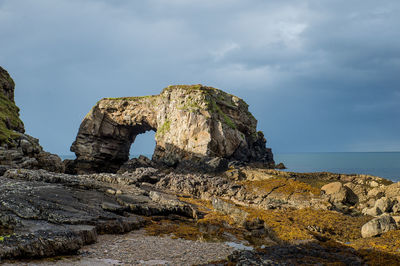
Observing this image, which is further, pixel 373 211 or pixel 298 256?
pixel 373 211

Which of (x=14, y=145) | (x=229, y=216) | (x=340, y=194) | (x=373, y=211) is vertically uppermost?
(x=14, y=145)

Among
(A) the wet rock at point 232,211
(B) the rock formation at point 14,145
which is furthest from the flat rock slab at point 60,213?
(B) the rock formation at point 14,145

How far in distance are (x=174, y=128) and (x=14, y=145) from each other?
28.1 m

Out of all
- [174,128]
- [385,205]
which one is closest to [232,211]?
[385,205]

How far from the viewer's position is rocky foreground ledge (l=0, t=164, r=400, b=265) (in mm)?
13859

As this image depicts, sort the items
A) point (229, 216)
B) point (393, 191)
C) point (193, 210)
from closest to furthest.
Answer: point (229, 216), point (193, 210), point (393, 191)

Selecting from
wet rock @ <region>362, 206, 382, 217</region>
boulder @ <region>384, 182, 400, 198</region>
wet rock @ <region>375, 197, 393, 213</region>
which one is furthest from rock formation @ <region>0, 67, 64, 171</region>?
boulder @ <region>384, 182, 400, 198</region>

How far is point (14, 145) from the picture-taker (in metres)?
36.6

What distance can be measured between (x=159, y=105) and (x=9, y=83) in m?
30.4

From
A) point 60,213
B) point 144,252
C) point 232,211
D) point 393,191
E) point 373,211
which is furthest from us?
point 393,191

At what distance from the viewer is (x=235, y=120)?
192 feet

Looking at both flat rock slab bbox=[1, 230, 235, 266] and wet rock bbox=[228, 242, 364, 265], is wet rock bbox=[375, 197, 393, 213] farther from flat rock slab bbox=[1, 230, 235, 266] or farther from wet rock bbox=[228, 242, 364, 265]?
flat rock slab bbox=[1, 230, 235, 266]

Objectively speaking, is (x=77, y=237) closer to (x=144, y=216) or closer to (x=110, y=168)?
(x=144, y=216)

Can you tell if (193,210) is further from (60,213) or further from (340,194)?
(340,194)
